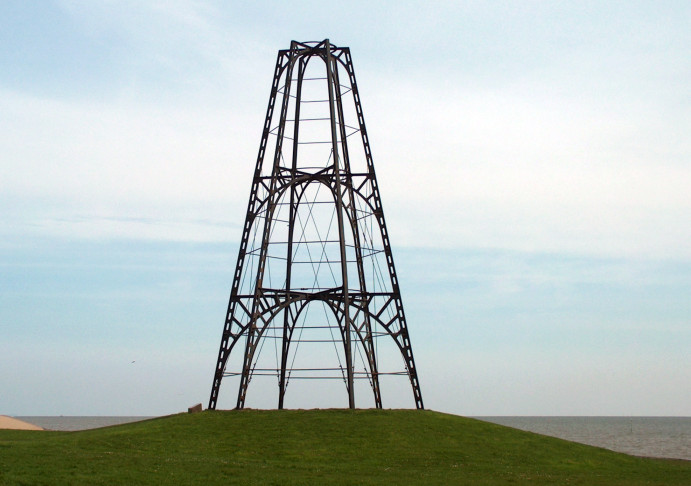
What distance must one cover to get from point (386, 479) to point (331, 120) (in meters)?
25.2

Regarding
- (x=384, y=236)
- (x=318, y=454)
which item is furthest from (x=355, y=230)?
(x=318, y=454)

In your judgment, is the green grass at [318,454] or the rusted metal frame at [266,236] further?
the rusted metal frame at [266,236]

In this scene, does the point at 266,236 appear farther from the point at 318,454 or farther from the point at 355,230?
the point at 318,454

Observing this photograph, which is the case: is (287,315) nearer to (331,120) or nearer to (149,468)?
(331,120)

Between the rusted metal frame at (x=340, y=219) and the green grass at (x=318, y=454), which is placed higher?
the rusted metal frame at (x=340, y=219)

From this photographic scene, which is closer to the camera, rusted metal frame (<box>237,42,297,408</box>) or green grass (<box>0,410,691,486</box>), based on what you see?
green grass (<box>0,410,691,486</box>)

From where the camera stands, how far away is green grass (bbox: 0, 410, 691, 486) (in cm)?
3044

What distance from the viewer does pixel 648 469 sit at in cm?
3972

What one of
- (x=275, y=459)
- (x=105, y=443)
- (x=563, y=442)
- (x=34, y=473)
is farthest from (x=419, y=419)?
(x=34, y=473)

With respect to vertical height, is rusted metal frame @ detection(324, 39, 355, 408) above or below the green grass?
above

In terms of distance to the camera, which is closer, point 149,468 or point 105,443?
point 149,468

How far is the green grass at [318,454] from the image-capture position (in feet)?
99.9

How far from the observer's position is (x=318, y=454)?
3641 centimetres

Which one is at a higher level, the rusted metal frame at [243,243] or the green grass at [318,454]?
the rusted metal frame at [243,243]
